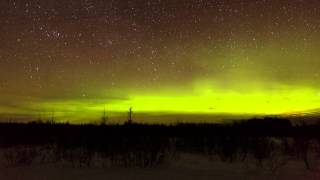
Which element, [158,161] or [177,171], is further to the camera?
[158,161]

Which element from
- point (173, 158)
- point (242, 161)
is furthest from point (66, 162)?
point (242, 161)

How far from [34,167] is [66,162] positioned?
183cm

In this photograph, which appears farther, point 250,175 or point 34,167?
Result: point 34,167

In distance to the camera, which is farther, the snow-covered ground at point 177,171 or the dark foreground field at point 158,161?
the dark foreground field at point 158,161

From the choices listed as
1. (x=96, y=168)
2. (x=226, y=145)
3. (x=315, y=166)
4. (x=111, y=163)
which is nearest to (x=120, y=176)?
(x=96, y=168)

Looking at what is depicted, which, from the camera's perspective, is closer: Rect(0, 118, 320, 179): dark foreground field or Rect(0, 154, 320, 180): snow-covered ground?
Rect(0, 154, 320, 180): snow-covered ground

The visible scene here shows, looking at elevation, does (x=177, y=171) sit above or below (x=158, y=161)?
below

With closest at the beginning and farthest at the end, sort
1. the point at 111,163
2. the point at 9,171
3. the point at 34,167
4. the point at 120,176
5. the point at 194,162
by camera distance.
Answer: the point at 120,176 → the point at 9,171 → the point at 34,167 → the point at 111,163 → the point at 194,162

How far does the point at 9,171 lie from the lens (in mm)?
16156

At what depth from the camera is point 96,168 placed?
56.3ft

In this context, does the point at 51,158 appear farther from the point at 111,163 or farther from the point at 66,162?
the point at 111,163

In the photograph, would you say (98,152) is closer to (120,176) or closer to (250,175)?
(120,176)

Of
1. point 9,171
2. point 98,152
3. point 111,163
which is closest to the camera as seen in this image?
point 9,171

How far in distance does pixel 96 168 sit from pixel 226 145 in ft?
25.7
